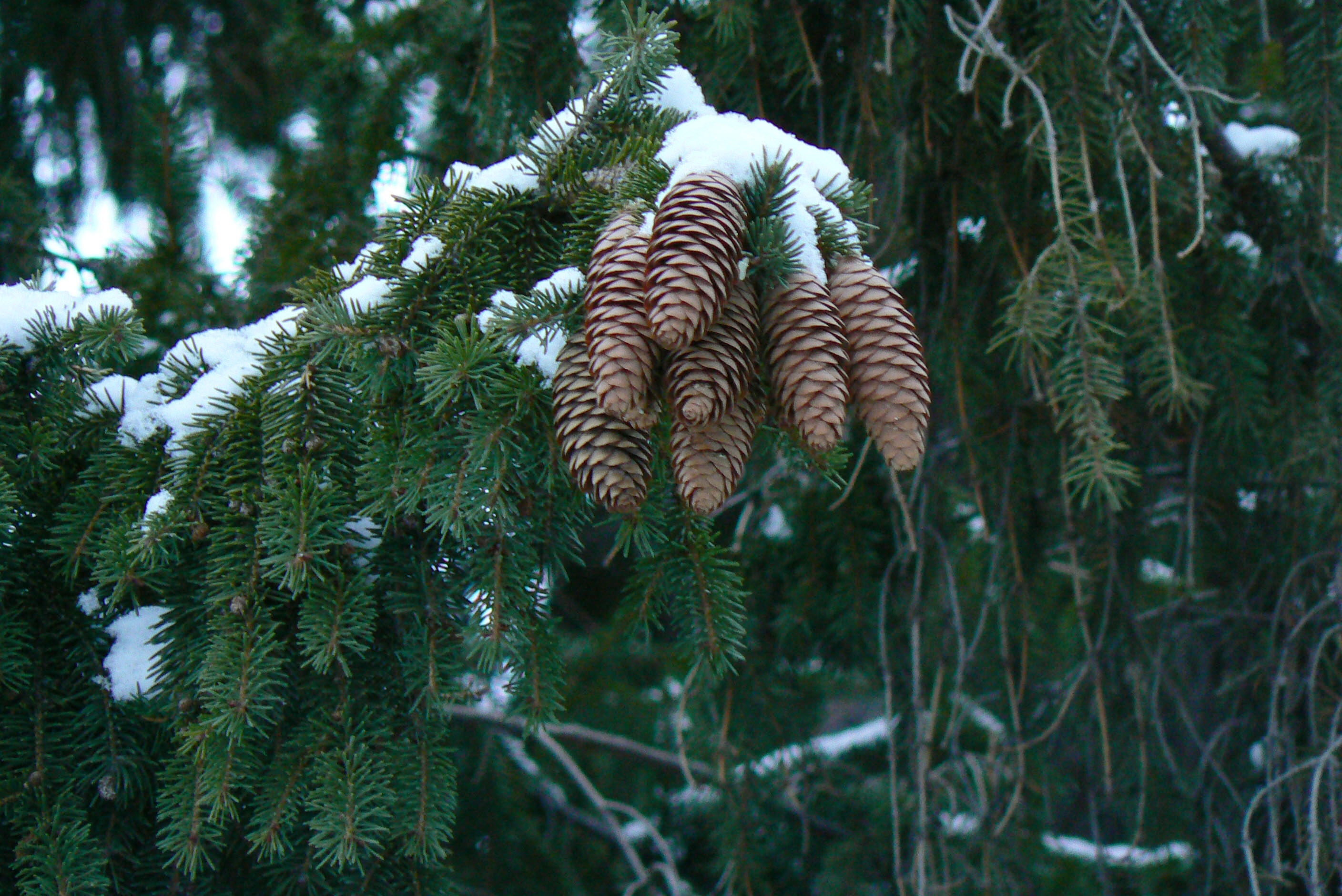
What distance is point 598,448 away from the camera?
27.7 inches

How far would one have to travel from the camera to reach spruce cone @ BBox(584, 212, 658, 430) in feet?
2.14

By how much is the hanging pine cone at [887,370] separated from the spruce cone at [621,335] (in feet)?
0.57

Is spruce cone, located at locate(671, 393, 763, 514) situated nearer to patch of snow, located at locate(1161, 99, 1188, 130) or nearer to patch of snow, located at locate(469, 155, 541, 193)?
patch of snow, located at locate(469, 155, 541, 193)

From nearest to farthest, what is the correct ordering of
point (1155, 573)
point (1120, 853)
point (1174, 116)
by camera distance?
1. point (1174, 116)
2. point (1120, 853)
3. point (1155, 573)

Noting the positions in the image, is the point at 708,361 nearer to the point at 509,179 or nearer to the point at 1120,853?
the point at 509,179

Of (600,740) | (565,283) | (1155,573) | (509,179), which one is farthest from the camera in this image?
(1155,573)

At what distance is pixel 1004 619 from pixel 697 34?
1083mm

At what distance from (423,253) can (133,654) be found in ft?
1.63

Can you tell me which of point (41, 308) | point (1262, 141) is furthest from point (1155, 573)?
point (41, 308)

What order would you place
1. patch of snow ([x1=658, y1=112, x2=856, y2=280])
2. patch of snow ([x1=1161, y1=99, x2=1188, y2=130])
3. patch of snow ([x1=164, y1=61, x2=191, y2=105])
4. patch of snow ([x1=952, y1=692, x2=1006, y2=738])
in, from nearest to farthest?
1. patch of snow ([x1=658, y1=112, x2=856, y2=280])
2. patch of snow ([x1=1161, y1=99, x2=1188, y2=130])
3. patch of snow ([x1=952, y1=692, x2=1006, y2=738])
4. patch of snow ([x1=164, y1=61, x2=191, y2=105])

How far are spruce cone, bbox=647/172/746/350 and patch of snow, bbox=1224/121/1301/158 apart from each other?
4.17 ft

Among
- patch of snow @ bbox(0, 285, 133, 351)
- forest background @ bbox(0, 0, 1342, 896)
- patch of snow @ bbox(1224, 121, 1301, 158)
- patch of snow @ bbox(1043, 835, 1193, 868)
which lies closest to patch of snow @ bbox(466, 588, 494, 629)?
forest background @ bbox(0, 0, 1342, 896)

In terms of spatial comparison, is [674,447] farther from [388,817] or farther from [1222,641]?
[1222,641]

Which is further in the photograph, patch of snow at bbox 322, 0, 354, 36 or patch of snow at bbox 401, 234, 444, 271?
patch of snow at bbox 322, 0, 354, 36
